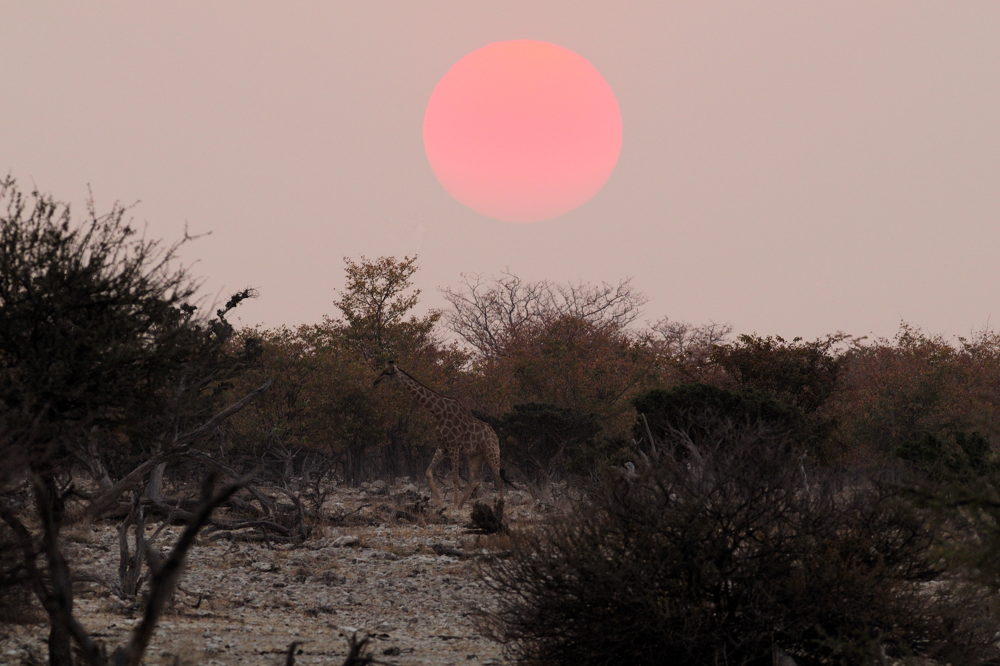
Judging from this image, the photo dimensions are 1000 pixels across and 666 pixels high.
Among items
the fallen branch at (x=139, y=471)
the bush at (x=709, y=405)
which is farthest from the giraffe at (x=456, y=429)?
the fallen branch at (x=139, y=471)

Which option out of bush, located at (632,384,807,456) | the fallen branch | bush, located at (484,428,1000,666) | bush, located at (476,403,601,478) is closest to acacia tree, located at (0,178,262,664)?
the fallen branch

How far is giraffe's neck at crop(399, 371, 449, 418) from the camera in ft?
84.8

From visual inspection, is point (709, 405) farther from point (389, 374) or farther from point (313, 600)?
point (313, 600)

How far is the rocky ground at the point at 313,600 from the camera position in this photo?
9961 millimetres

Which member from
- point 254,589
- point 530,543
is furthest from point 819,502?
point 254,589

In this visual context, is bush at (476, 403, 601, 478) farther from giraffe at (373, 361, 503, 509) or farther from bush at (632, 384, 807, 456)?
bush at (632, 384, 807, 456)

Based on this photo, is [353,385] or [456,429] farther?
[353,385]

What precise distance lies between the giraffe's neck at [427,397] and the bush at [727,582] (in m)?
17.8

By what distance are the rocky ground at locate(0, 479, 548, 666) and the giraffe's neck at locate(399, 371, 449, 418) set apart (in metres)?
4.86

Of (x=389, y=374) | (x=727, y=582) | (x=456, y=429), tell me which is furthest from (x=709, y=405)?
(x=727, y=582)

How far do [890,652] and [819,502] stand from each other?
4.79 ft

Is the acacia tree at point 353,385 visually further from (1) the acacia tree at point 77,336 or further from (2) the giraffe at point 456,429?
(1) the acacia tree at point 77,336

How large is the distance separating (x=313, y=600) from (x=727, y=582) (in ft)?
26.2

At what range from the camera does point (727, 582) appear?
297 inches
